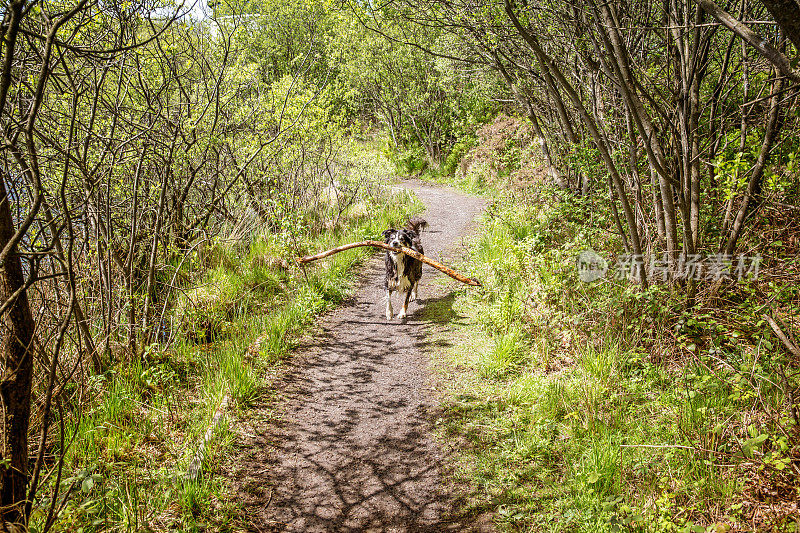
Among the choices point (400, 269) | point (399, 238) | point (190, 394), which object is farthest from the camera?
point (399, 238)

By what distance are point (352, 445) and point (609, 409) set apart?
7.60 ft

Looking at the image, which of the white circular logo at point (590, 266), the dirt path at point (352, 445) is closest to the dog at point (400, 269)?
the dirt path at point (352, 445)

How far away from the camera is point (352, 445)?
4324 mm

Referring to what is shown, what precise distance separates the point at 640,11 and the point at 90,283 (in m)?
6.77

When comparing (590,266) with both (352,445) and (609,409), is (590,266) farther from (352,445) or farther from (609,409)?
(352,445)

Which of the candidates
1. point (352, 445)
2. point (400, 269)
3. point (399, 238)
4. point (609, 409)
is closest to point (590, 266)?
point (609, 409)

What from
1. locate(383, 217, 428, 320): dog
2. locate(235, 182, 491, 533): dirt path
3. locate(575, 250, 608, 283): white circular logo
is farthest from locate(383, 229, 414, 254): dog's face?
locate(575, 250, 608, 283): white circular logo

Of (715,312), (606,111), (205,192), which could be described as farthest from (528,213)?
(205,192)

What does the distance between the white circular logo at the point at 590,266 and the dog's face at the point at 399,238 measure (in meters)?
2.48

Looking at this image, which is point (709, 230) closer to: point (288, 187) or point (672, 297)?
point (672, 297)

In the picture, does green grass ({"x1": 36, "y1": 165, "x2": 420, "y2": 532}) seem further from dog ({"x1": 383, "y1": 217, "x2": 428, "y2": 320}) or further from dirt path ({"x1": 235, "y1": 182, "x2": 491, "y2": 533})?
dog ({"x1": 383, "y1": 217, "x2": 428, "y2": 320})

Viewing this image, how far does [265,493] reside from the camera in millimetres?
3730

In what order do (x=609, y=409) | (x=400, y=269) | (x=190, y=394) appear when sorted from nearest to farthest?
(x=609, y=409)
(x=190, y=394)
(x=400, y=269)

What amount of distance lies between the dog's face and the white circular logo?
8.14 feet
